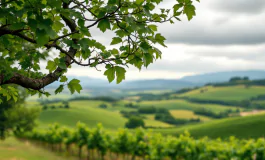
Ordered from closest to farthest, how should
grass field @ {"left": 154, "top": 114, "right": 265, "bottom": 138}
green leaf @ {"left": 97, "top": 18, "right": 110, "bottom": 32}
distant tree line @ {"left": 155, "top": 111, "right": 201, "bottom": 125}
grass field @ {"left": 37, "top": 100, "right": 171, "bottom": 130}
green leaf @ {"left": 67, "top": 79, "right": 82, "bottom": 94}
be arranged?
green leaf @ {"left": 97, "top": 18, "right": 110, "bottom": 32}, green leaf @ {"left": 67, "top": 79, "right": 82, "bottom": 94}, grass field @ {"left": 154, "top": 114, "right": 265, "bottom": 138}, grass field @ {"left": 37, "top": 100, "right": 171, "bottom": 130}, distant tree line @ {"left": 155, "top": 111, "right": 201, "bottom": 125}

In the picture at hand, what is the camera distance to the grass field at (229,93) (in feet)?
546

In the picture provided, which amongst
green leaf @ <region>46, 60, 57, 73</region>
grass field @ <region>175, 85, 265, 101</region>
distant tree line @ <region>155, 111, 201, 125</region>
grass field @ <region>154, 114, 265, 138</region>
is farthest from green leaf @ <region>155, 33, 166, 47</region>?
grass field @ <region>175, 85, 265, 101</region>

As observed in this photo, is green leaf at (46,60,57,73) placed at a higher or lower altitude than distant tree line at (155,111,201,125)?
higher

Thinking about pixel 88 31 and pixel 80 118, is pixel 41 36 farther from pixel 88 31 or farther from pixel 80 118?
pixel 80 118

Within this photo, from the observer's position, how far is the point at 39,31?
2809 millimetres

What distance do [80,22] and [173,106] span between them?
145 metres

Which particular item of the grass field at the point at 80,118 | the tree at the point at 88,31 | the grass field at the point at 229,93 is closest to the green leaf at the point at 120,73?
the tree at the point at 88,31

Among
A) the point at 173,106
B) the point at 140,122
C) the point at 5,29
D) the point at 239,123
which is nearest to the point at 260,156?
the point at 5,29

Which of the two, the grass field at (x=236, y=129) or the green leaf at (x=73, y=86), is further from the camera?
the grass field at (x=236, y=129)

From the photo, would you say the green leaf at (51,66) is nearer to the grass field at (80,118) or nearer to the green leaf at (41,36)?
the green leaf at (41,36)

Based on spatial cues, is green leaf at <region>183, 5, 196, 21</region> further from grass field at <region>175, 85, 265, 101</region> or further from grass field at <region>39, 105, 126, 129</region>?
grass field at <region>175, 85, 265, 101</region>

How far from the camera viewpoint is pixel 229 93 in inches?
6870

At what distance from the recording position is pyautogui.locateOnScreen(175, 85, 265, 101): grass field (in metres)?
166

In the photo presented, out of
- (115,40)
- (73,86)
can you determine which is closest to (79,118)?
(73,86)
